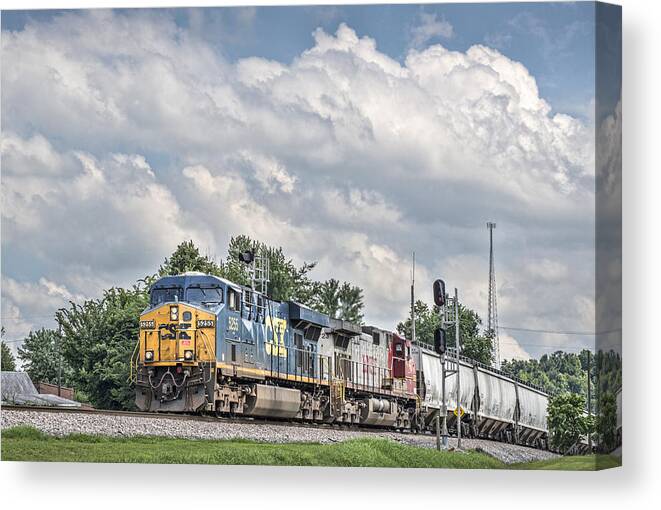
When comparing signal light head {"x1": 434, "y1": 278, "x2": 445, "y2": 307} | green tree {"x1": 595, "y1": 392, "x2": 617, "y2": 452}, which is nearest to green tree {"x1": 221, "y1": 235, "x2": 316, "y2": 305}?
signal light head {"x1": 434, "y1": 278, "x2": 445, "y2": 307}

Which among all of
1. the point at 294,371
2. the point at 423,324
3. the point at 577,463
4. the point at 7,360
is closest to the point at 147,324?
the point at 7,360

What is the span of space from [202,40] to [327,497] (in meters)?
6.50

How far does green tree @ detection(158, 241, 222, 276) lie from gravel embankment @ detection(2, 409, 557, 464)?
8.31ft

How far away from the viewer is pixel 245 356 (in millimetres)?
17641

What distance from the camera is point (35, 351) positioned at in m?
15.6

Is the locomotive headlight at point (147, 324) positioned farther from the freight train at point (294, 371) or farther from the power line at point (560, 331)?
the power line at point (560, 331)

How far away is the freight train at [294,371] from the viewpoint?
55.3 feet

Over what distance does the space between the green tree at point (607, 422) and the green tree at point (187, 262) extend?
6.29m

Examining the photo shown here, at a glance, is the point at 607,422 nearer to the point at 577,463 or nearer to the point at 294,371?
the point at 577,463

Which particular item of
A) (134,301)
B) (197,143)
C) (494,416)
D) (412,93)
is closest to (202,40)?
(197,143)

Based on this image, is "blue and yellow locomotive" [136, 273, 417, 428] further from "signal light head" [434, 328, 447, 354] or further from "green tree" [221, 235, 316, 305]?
"signal light head" [434, 328, 447, 354]

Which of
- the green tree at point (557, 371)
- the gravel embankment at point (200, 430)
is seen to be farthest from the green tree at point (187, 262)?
the green tree at point (557, 371)

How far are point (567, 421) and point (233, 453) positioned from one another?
451cm

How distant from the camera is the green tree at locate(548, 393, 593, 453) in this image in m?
14.0
